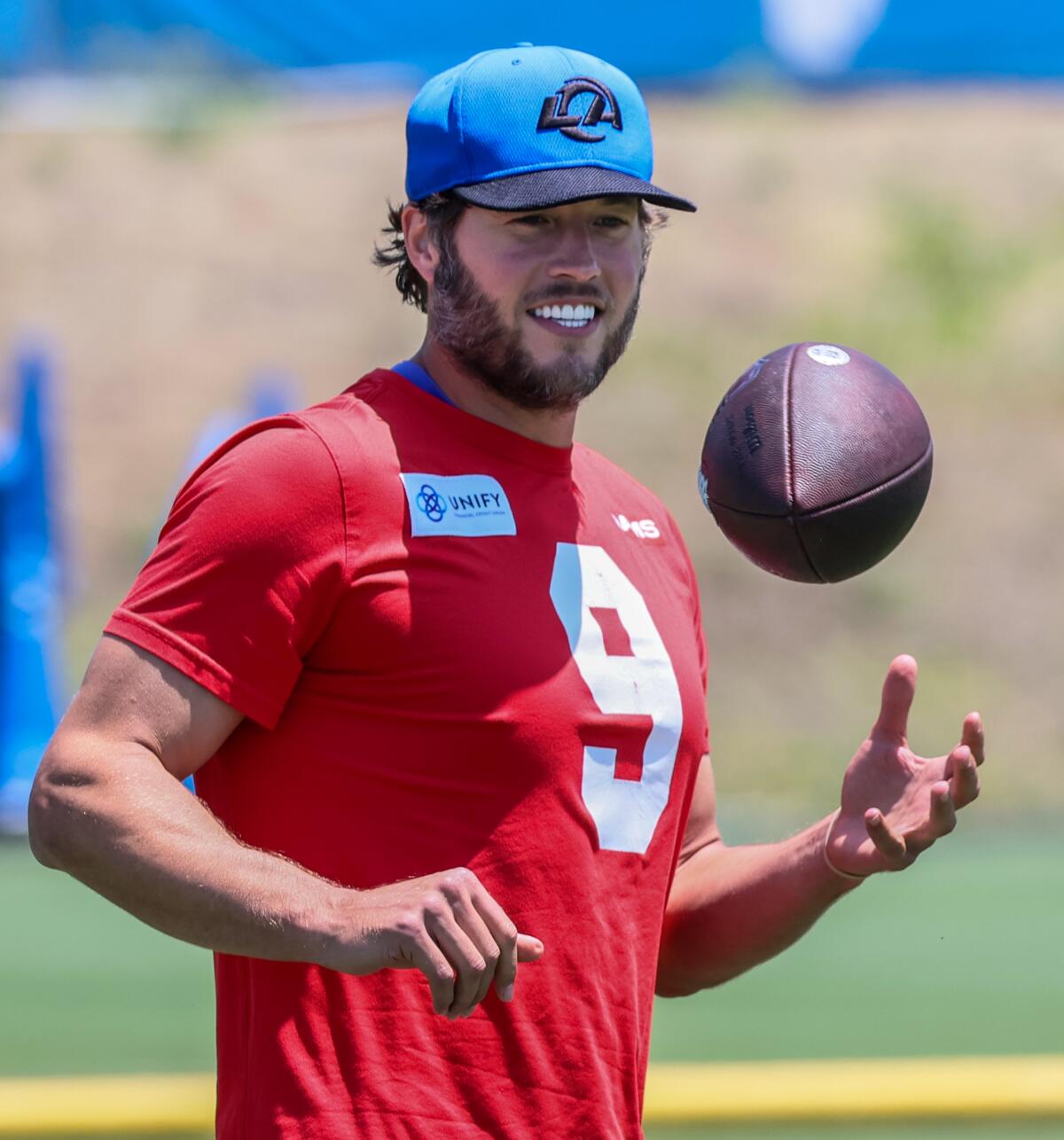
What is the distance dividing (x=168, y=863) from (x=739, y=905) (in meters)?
1.01

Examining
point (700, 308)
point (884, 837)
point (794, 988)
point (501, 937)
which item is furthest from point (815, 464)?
point (700, 308)

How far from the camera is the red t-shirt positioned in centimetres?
242

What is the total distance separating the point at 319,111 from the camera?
67.8ft

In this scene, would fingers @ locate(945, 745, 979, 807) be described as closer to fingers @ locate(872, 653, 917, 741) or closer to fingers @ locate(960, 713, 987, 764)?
fingers @ locate(960, 713, 987, 764)

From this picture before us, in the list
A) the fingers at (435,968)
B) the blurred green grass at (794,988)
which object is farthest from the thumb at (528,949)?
the blurred green grass at (794,988)

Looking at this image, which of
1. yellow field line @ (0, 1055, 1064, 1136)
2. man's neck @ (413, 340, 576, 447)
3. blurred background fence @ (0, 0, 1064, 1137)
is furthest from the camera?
blurred background fence @ (0, 0, 1064, 1137)

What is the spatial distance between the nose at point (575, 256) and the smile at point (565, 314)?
0.04 meters

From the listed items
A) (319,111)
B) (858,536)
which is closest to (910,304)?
Result: (319,111)

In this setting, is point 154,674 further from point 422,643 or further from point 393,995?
point 393,995

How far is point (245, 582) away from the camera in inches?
94.2

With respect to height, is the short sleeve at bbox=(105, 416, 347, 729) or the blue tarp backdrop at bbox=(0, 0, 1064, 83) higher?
the short sleeve at bbox=(105, 416, 347, 729)

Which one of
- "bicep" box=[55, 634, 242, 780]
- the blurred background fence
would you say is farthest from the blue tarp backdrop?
"bicep" box=[55, 634, 242, 780]

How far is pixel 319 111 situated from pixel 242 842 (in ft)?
62.4

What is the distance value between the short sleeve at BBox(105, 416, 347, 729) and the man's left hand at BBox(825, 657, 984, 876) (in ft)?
2.69
